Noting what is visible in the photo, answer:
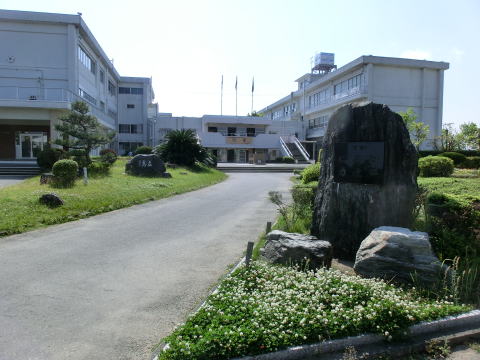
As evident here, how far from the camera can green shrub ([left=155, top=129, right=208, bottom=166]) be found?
2772 centimetres

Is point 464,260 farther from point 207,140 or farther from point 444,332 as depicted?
point 207,140

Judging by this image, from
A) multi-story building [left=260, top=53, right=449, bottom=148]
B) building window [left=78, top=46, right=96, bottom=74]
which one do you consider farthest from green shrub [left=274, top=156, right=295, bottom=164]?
building window [left=78, top=46, right=96, bottom=74]

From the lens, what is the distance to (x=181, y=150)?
91.6ft

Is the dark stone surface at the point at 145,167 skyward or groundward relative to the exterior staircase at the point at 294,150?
groundward

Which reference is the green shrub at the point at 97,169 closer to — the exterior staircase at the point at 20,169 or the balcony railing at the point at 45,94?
the exterior staircase at the point at 20,169

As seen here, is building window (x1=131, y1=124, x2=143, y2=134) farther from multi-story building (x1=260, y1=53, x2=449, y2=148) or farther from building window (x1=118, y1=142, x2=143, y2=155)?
multi-story building (x1=260, y1=53, x2=449, y2=148)

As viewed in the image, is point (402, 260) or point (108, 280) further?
point (108, 280)

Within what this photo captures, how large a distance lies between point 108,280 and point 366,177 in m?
4.08

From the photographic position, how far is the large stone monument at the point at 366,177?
587 cm

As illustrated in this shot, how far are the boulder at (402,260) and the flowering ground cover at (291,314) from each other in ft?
0.99

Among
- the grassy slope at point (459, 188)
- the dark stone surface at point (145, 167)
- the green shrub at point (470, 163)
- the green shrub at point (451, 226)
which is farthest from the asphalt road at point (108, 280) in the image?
the green shrub at point (470, 163)

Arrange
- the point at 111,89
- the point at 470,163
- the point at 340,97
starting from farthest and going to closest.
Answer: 1. the point at 111,89
2. the point at 340,97
3. the point at 470,163

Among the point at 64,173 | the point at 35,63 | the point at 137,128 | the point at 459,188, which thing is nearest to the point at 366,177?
the point at 459,188

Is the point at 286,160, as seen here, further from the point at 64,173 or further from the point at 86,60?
the point at 64,173
